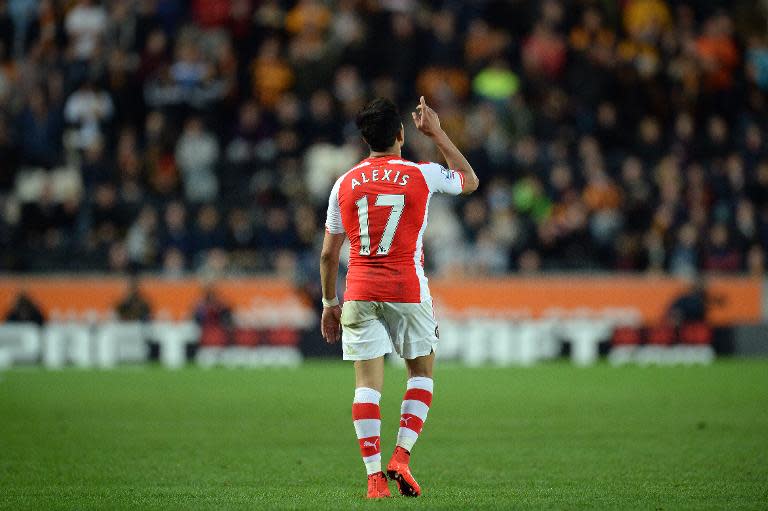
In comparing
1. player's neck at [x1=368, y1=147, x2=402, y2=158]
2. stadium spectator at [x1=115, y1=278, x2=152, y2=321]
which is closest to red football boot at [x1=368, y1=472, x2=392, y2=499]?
player's neck at [x1=368, y1=147, x2=402, y2=158]

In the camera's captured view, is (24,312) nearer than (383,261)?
No

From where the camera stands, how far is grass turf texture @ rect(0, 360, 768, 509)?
8.24m

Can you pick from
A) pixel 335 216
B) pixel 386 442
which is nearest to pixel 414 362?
pixel 335 216

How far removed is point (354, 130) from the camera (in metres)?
24.0

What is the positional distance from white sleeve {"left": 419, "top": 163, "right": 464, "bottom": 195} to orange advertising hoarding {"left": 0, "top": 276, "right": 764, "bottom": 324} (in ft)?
48.7

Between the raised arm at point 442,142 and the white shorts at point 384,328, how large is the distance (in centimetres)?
75

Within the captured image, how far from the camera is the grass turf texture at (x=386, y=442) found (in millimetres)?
8242

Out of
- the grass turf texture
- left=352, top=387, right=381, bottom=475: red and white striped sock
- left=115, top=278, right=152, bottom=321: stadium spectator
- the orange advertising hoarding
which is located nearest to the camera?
left=352, top=387, right=381, bottom=475: red and white striped sock

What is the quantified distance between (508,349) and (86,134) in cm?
805

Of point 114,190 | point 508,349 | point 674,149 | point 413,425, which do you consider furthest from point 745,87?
point 413,425

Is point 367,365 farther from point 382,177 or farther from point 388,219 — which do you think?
point 382,177

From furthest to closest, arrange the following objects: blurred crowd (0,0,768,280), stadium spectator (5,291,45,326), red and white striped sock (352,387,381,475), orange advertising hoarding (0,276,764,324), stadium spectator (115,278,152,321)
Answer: blurred crowd (0,0,768,280)
orange advertising hoarding (0,276,764,324)
stadium spectator (115,278,152,321)
stadium spectator (5,291,45,326)
red and white striped sock (352,387,381,475)

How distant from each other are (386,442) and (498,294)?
11716 millimetres

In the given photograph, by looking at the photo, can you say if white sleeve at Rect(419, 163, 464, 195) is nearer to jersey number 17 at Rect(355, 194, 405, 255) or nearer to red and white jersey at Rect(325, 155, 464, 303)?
red and white jersey at Rect(325, 155, 464, 303)
